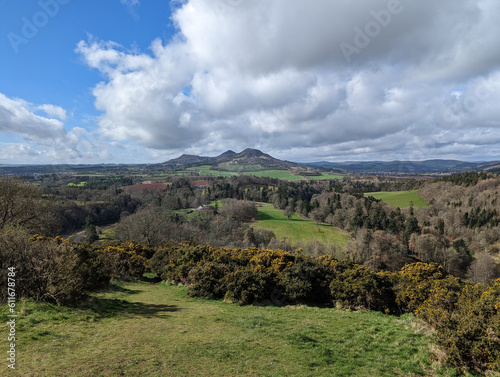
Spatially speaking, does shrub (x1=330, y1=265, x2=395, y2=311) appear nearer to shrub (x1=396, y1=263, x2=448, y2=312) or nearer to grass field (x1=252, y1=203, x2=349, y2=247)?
shrub (x1=396, y1=263, x2=448, y2=312)

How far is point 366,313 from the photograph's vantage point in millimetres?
13844

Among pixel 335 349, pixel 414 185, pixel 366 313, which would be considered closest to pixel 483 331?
pixel 335 349

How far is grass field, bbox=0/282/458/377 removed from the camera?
262 inches

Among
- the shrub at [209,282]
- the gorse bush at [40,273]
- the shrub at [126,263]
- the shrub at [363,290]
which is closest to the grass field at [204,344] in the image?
the gorse bush at [40,273]

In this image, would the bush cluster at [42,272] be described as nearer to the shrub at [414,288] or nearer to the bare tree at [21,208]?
the bare tree at [21,208]

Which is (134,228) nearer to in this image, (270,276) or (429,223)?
(270,276)

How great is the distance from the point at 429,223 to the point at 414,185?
77.5m

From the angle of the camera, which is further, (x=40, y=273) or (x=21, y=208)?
(x=21, y=208)

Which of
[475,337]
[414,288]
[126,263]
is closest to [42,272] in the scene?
[126,263]

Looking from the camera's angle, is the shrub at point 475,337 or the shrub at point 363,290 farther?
the shrub at point 363,290

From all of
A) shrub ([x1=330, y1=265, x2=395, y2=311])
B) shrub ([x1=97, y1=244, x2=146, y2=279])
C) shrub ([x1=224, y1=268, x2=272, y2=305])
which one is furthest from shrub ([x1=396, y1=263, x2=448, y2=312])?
shrub ([x1=97, y1=244, x2=146, y2=279])

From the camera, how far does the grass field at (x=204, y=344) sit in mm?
6648

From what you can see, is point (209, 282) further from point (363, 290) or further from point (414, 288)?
point (414, 288)

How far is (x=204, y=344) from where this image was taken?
27.7 ft
